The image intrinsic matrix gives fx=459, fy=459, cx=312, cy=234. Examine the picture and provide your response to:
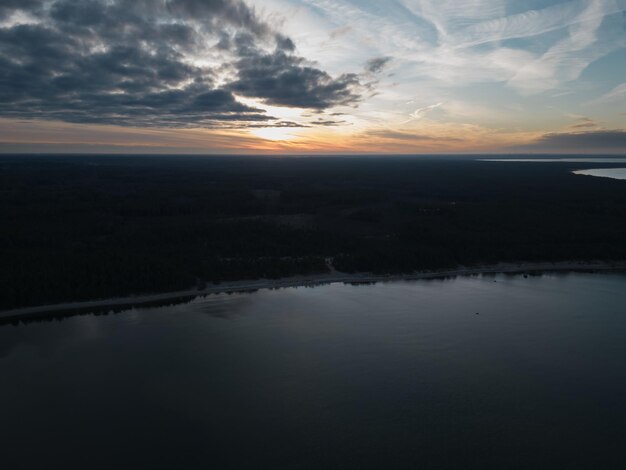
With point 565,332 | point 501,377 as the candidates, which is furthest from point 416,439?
point 565,332

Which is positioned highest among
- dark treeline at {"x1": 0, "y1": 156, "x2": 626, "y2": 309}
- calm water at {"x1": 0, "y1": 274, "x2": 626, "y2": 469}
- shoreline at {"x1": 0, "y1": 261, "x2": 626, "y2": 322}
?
dark treeline at {"x1": 0, "y1": 156, "x2": 626, "y2": 309}

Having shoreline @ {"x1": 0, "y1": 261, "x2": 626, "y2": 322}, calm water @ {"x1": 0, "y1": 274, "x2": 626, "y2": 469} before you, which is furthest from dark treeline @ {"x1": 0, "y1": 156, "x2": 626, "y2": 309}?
calm water @ {"x1": 0, "y1": 274, "x2": 626, "y2": 469}

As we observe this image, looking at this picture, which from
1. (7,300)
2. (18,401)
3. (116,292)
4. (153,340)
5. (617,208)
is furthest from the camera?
(617,208)

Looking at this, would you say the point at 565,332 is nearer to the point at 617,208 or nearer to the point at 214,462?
the point at 214,462

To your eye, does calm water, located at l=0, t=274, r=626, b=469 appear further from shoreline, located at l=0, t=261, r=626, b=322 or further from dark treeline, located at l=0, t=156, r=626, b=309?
dark treeline, located at l=0, t=156, r=626, b=309

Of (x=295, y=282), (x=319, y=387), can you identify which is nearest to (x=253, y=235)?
(x=295, y=282)

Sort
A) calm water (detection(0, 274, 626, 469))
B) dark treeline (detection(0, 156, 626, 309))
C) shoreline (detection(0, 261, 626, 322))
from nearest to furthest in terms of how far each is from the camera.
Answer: calm water (detection(0, 274, 626, 469)), shoreline (detection(0, 261, 626, 322)), dark treeline (detection(0, 156, 626, 309))
